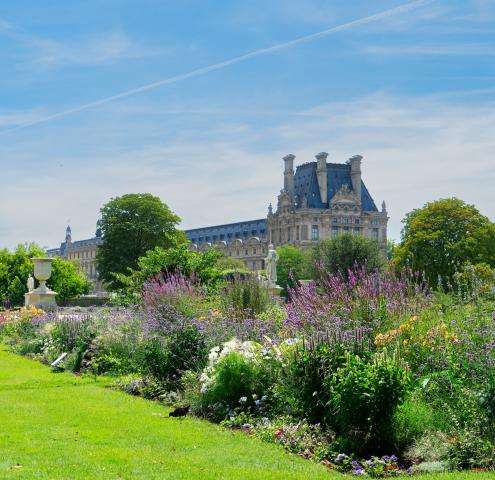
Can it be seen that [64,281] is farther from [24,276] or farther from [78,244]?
[78,244]

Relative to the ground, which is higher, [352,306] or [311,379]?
[352,306]

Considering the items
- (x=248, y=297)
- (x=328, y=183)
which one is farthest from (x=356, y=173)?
(x=248, y=297)

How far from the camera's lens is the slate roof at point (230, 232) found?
12857cm

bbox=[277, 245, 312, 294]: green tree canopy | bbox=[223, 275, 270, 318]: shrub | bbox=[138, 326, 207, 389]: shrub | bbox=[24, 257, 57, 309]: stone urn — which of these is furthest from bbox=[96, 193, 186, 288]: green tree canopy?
bbox=[138, 326, 207, 389]: shrub

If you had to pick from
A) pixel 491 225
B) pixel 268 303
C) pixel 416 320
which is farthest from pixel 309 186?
pixel 416 320

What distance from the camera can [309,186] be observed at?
369ft

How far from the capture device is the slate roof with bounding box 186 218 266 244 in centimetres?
12857

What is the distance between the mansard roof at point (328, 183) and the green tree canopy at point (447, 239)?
59398 mm

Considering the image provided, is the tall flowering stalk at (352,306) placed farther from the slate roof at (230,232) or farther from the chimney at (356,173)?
the slate roof at (230,232)

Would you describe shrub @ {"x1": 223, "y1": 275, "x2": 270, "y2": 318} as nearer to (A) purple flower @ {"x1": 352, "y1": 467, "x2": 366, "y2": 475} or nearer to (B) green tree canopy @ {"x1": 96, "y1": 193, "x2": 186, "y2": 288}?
(A) purple flower @ {"x1": 352, "y1": 467, "x2": 366, "y2": 475}

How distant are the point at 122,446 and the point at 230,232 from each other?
12850 cm

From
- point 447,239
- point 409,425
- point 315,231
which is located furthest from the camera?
point 315,231

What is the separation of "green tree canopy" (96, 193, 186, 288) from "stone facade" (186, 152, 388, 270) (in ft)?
164

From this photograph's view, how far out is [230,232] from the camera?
13575cm
